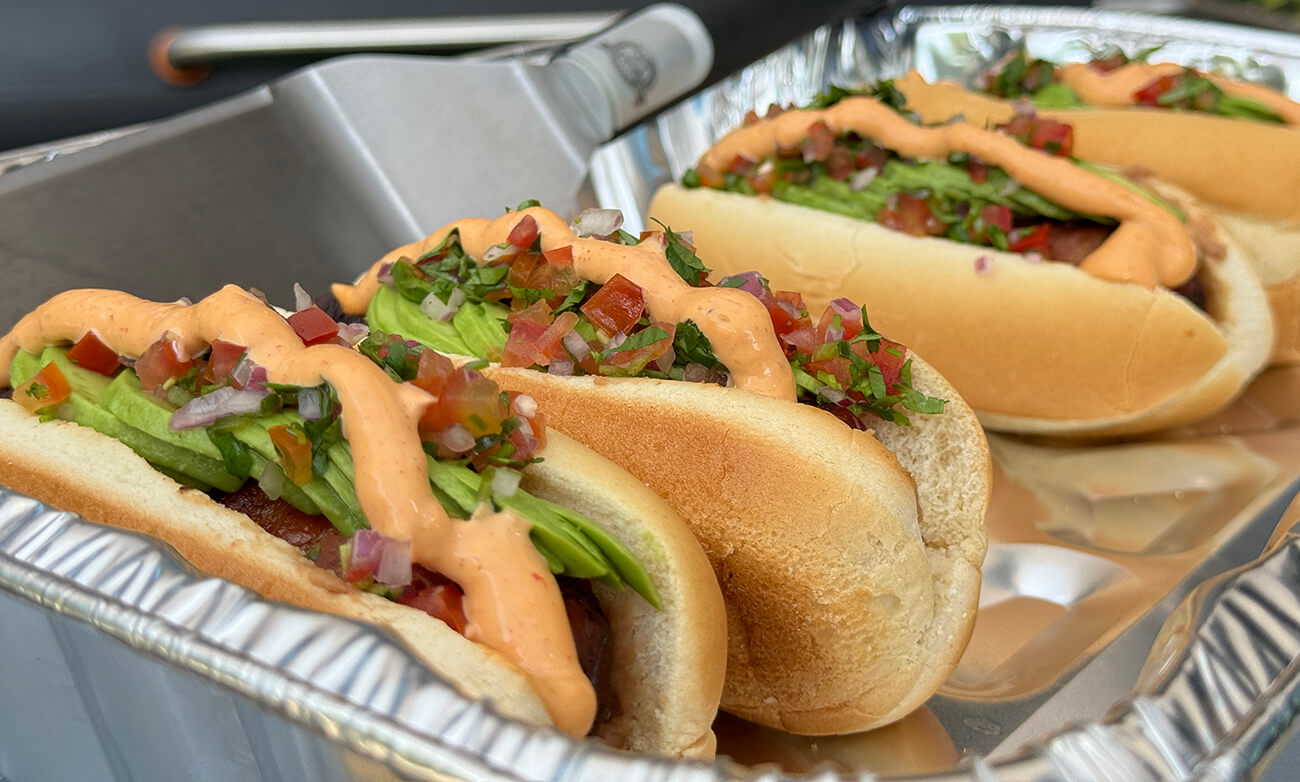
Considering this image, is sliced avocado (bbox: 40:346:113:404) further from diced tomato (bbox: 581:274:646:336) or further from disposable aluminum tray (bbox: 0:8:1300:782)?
diced tomato (bbox: 581:274:646:336)

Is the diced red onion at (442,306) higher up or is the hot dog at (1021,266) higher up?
the diced red onion at (442,306)

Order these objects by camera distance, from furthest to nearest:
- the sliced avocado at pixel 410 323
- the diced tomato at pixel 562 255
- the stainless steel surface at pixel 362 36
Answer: the stainless steel surface at pixel 362 36 < the sliced avocado at pixel 410 323 < the diced tomato at pixel 562 255

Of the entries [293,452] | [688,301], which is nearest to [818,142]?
[688,301]

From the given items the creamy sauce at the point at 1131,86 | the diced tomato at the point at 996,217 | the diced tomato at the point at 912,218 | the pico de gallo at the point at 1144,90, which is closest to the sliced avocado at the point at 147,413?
the diced tomato at the point at 912,218

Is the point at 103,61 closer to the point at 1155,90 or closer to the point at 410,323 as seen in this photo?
the point at 410,323

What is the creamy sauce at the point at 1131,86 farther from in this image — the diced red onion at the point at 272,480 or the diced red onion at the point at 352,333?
the diced red onion at the point at 272,480

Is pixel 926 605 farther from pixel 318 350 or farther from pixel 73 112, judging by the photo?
pixel 73 112
